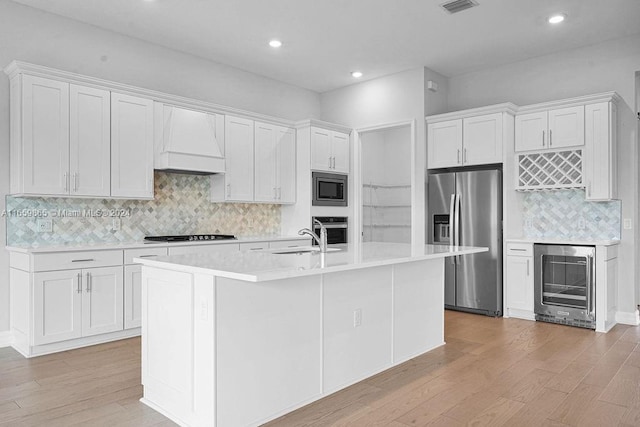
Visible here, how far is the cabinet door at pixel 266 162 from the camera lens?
5.68 meters

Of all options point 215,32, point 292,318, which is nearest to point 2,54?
point 215,32

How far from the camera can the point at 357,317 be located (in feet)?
10.2

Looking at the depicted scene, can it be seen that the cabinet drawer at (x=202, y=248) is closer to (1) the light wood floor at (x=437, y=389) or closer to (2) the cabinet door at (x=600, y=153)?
(1) the light wood floor at (x=437, y=389)

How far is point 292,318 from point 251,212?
348 cm

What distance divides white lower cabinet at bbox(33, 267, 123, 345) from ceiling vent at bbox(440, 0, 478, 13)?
12.6 ft

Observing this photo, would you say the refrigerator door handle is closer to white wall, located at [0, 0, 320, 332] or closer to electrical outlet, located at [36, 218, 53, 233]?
white wall, located at [0, 0, 320, 332]

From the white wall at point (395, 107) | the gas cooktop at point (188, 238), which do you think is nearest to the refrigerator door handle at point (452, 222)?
the white wall at point (395, 107)

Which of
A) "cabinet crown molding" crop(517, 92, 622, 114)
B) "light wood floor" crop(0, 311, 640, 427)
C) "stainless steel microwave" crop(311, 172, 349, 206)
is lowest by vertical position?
"light wood floor" crop(0, 311, 640, 427)

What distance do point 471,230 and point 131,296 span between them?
379 cm

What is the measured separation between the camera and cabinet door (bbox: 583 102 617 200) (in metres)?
4.70

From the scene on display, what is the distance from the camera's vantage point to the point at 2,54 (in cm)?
399

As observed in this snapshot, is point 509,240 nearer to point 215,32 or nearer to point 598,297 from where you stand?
point 598,297

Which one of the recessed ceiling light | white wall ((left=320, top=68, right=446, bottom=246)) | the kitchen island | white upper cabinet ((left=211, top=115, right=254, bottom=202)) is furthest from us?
white wall ((left=320, top=68, right=446, bottom=246))

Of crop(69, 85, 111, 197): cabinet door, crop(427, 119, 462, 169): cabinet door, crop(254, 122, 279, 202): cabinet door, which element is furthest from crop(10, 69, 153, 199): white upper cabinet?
crop(427, 119, 462, 169): cabinet door
